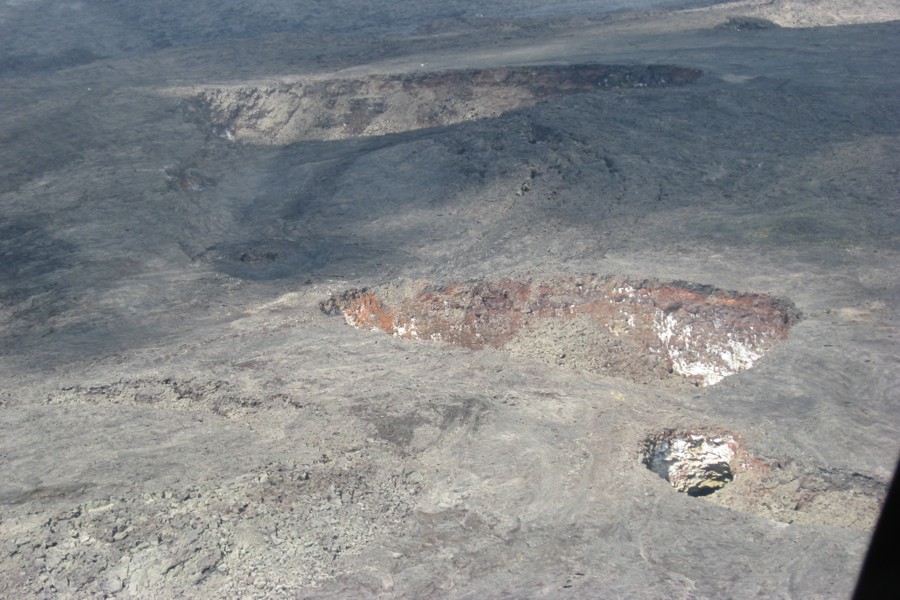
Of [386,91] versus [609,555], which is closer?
[609,555]

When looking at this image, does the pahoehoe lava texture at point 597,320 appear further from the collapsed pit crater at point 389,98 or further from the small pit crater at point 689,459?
the collapsed pit crater at point 389,98

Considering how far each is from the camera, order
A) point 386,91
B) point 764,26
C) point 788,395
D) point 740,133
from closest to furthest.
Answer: point 788,395 < point 740,133 < point 386,91 < point 764,26

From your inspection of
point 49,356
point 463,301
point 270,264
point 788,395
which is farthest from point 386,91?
point 788,395

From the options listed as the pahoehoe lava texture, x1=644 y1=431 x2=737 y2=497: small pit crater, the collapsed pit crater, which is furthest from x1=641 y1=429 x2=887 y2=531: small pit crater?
the collapsed pit crater

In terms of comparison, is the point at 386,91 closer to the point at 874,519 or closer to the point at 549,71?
the point at 549,71

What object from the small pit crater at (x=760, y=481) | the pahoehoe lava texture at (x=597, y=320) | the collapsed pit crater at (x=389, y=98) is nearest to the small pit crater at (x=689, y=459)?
the small pit crater at (x=760, y=481)

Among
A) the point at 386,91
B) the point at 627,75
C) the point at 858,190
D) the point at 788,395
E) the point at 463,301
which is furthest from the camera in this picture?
the point at 386,91
